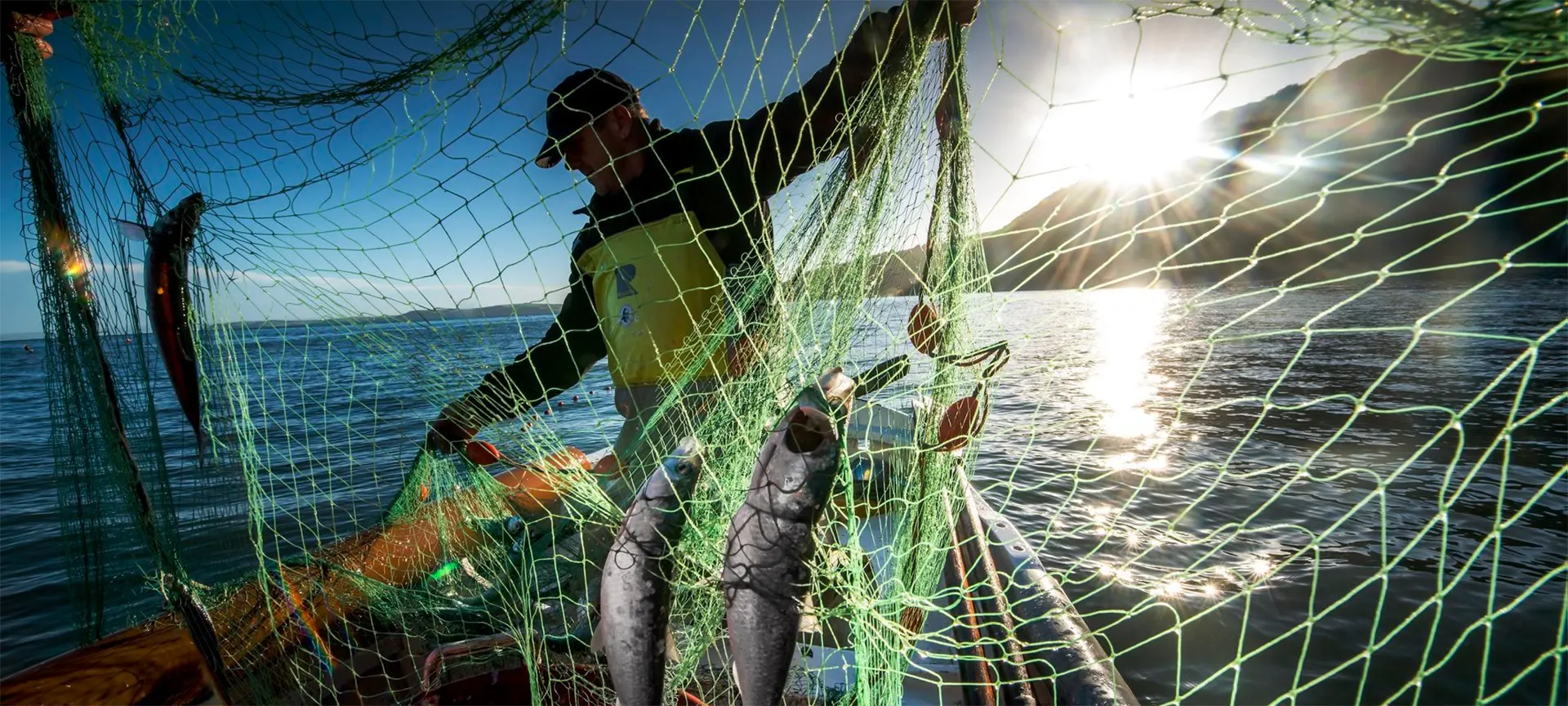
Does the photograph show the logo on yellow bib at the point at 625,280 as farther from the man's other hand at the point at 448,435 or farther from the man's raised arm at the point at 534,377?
the man's other hand at the point at 448,435

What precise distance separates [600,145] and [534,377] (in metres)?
1.42

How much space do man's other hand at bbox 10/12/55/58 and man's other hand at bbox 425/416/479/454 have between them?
2.57 meters

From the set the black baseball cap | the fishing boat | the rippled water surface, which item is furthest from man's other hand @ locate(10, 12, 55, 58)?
the fishing boat

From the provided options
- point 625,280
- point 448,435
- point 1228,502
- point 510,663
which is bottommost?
point 1228,502

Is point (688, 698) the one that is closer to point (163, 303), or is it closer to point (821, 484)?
point (821, 484)

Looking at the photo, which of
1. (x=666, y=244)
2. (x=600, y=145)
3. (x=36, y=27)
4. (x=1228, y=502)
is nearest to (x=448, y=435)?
(x=666, y=244)

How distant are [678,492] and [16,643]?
7.37 metres

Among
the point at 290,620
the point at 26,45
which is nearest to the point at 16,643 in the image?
the point at 290,620

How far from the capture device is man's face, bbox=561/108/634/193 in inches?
131

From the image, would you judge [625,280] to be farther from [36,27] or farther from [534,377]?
[36,27]

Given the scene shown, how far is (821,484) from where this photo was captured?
7.34ft

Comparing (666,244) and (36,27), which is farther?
(666,244)

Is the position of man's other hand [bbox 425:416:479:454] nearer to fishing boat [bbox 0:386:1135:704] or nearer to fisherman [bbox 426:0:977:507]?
fisherman [bbox 426:0:977:507]

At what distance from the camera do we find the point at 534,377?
379cm
